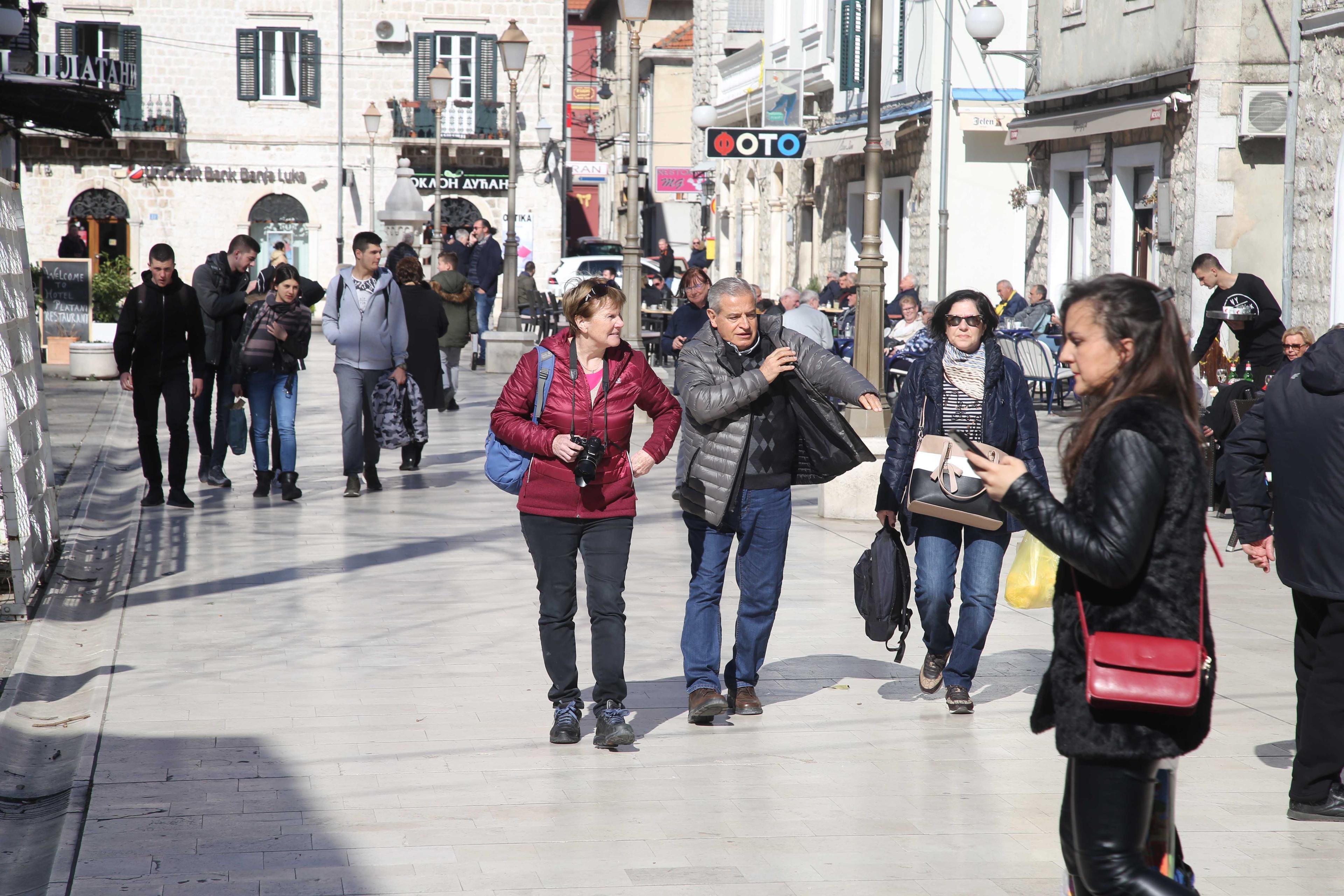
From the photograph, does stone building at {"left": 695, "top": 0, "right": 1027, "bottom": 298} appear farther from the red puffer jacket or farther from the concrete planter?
the red puffer jacket

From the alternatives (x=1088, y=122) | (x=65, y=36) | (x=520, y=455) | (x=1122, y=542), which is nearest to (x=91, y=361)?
(x=1088, y=122)

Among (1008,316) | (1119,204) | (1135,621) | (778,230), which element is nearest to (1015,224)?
(1008,316)

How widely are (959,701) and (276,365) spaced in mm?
6866

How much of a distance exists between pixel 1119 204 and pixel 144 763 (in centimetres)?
1600

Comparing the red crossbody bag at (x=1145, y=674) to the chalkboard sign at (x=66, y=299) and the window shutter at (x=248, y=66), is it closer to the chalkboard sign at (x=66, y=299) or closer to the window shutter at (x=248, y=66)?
the chalkboard sign at (x=66, y=299)

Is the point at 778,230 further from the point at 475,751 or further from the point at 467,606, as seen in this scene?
the point at 475,751

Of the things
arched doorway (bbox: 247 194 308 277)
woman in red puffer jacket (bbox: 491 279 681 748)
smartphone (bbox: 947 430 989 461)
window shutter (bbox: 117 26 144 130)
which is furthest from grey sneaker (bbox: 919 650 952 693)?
window shutter (bbox: 117 26 144 130)

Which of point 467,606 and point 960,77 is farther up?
point 960,77

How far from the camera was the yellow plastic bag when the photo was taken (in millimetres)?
4363

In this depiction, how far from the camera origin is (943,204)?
78.5 ft

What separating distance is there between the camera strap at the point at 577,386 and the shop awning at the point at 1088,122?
12.7 meters

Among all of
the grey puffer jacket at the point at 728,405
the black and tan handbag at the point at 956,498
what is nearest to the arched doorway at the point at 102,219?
the grey puffer jacket at the point at 728,405

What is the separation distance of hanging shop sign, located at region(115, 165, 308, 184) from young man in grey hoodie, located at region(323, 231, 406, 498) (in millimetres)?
32148

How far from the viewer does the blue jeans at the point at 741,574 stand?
626 centimetres
